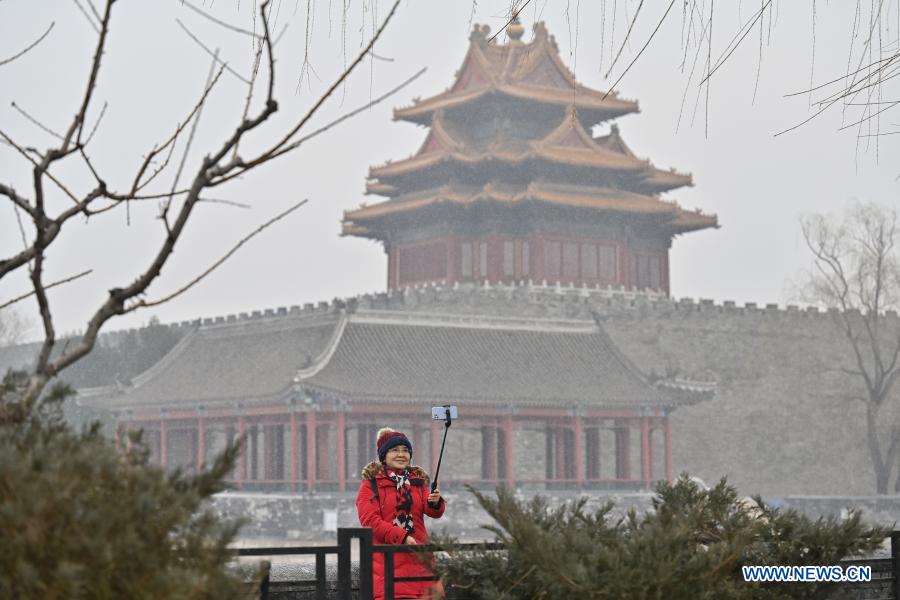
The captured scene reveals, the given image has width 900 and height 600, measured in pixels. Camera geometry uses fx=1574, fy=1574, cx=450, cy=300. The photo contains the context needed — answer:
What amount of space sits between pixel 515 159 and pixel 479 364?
8.39 metres

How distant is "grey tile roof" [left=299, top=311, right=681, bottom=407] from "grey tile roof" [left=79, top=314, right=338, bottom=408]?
0.83 meters

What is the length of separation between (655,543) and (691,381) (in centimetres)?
2846

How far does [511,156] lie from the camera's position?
3788cm

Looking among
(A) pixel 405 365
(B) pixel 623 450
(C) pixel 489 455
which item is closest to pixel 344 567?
(A) pixel 405 365

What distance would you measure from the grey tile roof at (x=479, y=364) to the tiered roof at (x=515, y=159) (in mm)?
6381

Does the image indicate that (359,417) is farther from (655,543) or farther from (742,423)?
(655,543)

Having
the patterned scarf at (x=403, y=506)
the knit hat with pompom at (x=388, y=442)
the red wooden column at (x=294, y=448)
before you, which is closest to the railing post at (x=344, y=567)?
the patterned scarf at (x=403, y=506)

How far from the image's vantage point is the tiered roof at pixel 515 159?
38125 mm

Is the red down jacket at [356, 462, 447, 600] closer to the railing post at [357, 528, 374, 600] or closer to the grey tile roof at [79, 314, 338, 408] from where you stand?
the railing post at [357, 528, 374, 600]

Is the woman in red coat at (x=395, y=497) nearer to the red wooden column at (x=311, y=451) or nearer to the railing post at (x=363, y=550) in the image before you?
the railing post at (x=363, y=550)

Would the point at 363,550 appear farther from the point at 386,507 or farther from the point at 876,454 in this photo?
the point at 876,454

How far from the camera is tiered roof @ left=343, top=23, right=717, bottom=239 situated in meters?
38.1

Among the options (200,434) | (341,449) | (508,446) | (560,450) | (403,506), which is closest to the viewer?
(403,506)

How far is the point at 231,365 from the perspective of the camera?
3203 centimetres
